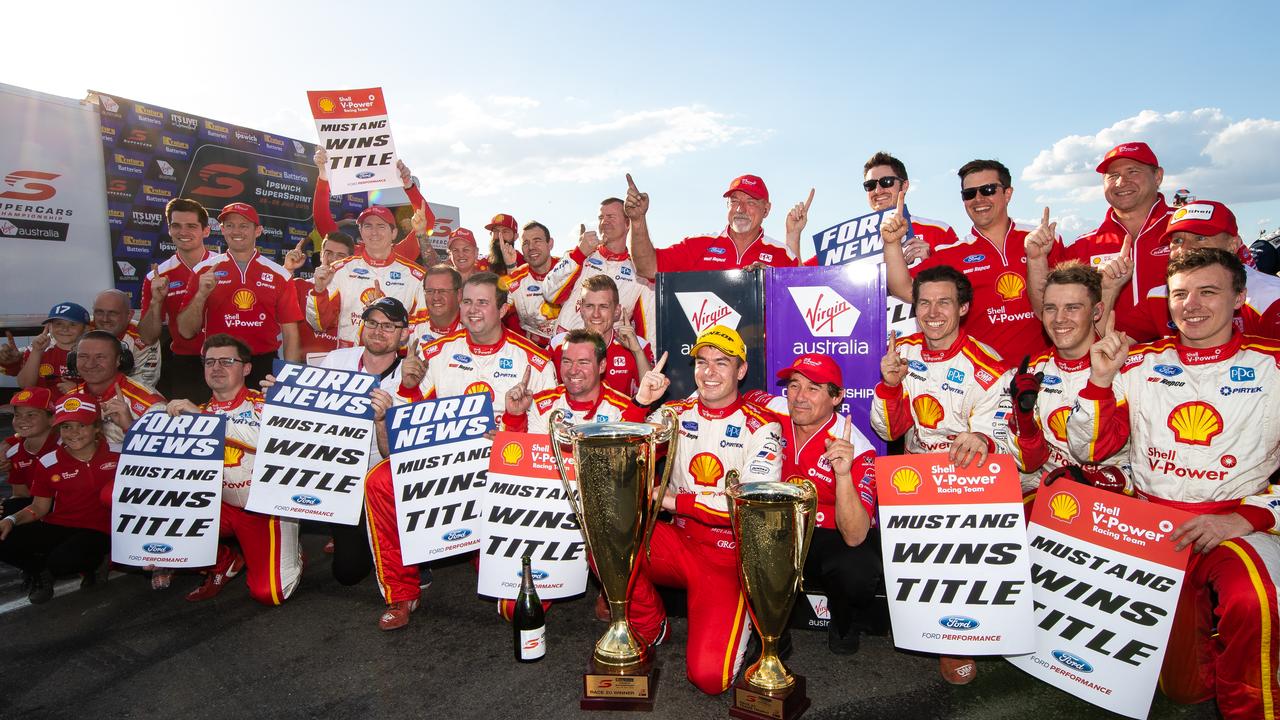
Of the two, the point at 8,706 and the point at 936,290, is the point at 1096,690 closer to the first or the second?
the point at 936,290

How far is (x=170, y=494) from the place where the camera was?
15.0 feet

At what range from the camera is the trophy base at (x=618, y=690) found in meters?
3.18

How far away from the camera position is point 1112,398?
131 inches

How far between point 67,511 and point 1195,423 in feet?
22.4

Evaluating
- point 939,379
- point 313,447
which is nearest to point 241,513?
point 313,447

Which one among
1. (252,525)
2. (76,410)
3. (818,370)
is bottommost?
(252,525)

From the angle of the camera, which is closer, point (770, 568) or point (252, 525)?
point (770, 568)

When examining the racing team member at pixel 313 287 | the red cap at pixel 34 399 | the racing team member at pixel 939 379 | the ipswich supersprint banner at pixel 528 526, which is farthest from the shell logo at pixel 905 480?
the red cap at pixel 34 399

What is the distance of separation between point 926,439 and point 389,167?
18.0ft

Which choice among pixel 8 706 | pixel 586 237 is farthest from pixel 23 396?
pixel 586 237

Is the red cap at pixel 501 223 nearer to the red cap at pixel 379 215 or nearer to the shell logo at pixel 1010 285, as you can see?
the red cap at pixel 379 215

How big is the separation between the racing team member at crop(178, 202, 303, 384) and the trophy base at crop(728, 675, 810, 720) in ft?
15.9

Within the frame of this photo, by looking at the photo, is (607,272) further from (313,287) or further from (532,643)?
(532,643)

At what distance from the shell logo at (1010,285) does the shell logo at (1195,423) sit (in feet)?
4.74
